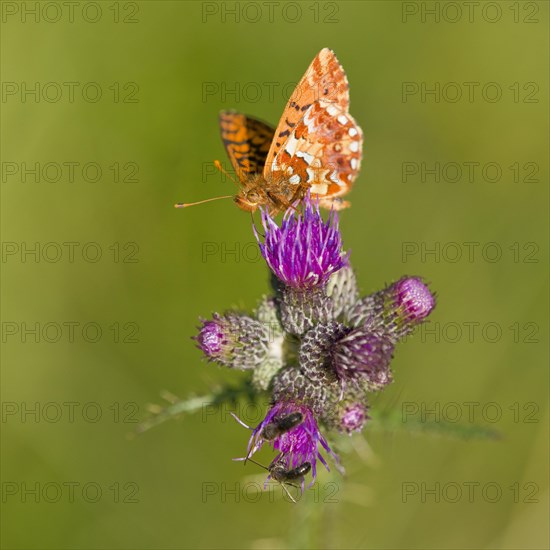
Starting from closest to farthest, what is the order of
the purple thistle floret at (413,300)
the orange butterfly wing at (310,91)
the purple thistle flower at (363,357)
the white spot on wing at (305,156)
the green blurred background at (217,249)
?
1. the purple thistle flower at (363,357)
2. the purple thistle floret at (413,300)
3. the orange butterfly wing at (310,91)
4. the white spot on wing at (305,156)
5. the green blurred background at (217,249)

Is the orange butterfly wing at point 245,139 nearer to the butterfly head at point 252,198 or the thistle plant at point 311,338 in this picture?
the butterfly head at point 252,198

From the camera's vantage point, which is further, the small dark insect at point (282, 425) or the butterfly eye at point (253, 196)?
the butterfly eye at point (253, 196)

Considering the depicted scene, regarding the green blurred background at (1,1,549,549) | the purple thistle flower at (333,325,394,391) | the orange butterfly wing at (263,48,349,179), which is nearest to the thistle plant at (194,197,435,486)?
the purple thistle flower at (333,325,394,391)

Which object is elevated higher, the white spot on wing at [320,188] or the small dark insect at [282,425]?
the white spot on wing at [320,188]

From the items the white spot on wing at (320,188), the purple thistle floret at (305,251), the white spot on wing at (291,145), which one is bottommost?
the purple thistle floret at (305,251)

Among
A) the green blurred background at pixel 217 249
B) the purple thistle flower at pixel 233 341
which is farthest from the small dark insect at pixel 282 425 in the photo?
the green blurred background at pixel 217 249

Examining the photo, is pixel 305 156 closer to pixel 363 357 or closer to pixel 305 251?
pixel 305 251

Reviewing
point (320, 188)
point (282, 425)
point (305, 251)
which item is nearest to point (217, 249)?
point (320, 188)
